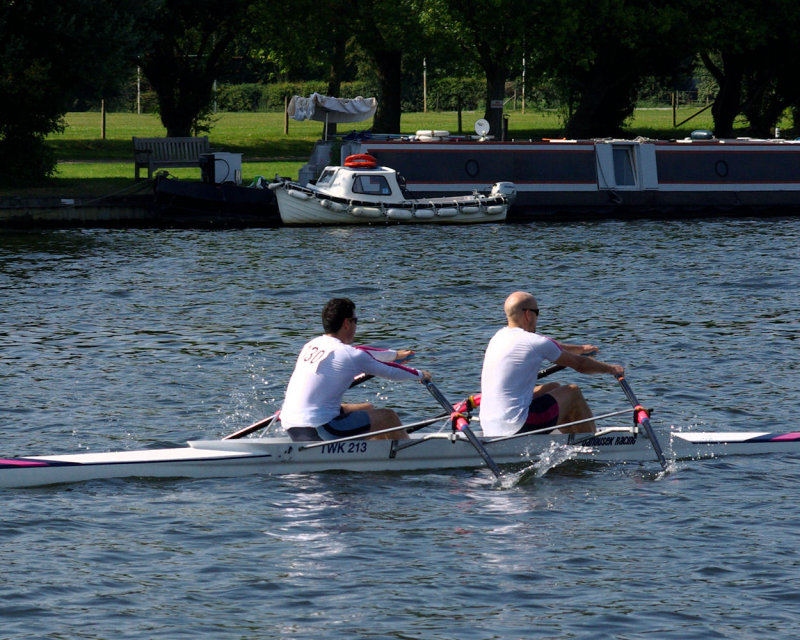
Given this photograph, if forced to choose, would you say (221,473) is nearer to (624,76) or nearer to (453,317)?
(453,317)

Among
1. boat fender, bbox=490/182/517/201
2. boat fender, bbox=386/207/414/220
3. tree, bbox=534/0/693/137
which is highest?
tree, bbox=534/0/693/137

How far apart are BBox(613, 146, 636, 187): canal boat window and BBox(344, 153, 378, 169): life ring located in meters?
8.42

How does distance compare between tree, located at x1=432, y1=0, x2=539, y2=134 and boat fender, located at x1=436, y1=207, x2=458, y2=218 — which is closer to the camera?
boat fender, located at x1=436, y1=207, x2=458, y2=218

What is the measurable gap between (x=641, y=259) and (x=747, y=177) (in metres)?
12.3

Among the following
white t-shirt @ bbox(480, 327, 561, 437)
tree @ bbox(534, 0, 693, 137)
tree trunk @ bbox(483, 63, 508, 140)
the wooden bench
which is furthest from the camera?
tree trunk @ bbox(483, 63, 508, 140)

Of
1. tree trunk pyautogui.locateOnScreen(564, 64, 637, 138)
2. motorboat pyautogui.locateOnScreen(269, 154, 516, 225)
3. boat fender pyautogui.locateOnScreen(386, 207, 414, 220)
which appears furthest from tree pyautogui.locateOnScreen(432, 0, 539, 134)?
boat fender pyautogui.locateOnScreen(386, 207, 414, 220)

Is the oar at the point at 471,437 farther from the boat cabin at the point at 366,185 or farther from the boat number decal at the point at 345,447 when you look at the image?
the boat cabin at the point at 366,185

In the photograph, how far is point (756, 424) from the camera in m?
14.9

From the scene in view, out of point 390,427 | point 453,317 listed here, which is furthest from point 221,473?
point 453,317

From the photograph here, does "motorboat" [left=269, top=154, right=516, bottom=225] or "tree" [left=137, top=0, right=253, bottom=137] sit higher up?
"tree" [left=137, top=0, right=253, bottom=137]

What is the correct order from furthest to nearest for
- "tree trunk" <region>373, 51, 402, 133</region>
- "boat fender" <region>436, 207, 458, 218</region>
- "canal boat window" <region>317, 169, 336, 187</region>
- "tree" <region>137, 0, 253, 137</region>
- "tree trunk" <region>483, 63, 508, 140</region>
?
"tree trunk" <region>373, 51, 402, 133</region> → "tree trunk" <region>483, 63, 508, 140</region> → "tree" <region>137, 0, 253, 137</region> → "canal boat window" <region>317, 169, 336, 187</region> → "boat fender" <region>436, 207, 458, 218</region>

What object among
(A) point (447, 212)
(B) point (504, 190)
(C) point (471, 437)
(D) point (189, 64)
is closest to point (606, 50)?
(D) point (189, 64)

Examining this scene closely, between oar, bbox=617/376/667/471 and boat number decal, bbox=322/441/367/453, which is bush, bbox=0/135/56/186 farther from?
oar, bbox=617/376/667/471

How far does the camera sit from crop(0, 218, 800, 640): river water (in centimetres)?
928
